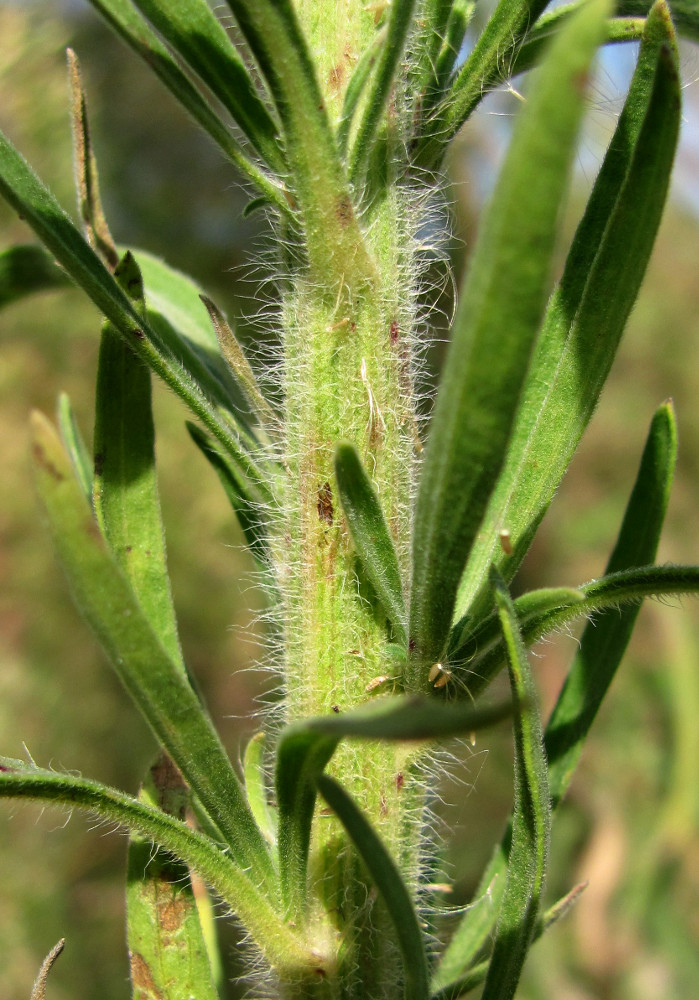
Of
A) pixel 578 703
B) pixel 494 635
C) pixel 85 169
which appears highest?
pixel 85 169

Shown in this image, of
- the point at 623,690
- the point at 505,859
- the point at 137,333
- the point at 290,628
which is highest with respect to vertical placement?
the point at 137,333

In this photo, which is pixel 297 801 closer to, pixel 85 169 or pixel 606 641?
pixel 606 641

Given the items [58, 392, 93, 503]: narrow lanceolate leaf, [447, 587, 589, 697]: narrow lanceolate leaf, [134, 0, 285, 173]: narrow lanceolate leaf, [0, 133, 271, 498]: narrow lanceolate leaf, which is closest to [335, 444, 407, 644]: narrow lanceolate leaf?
[447, 587, 589, 697]: narrow lanceolate leaf

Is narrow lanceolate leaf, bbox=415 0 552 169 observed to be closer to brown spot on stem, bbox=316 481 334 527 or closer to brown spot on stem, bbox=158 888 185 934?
brown spot on stem, bbox=316 481 334 527

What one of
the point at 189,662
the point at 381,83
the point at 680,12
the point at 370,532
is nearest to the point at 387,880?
the point at 370,532

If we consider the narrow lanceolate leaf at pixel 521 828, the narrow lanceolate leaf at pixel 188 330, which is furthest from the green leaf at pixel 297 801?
the narrow lanceolate leaf at pixel 188 330

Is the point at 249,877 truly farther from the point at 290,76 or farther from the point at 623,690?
the point at 623,690

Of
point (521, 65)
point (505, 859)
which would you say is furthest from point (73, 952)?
point (521, 65)
